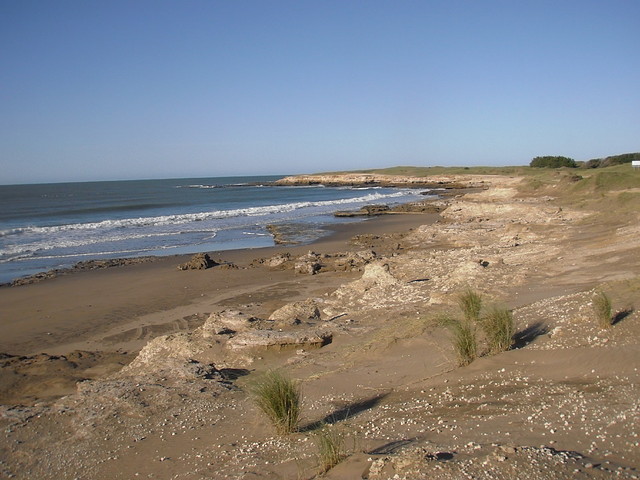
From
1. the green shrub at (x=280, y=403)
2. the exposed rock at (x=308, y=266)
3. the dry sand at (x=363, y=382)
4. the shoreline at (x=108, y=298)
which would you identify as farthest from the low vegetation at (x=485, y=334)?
A: the exposed rock at (x=308, y=266)

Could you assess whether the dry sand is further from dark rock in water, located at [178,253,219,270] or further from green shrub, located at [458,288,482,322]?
dark rock in water, located at [178,253,219,270]

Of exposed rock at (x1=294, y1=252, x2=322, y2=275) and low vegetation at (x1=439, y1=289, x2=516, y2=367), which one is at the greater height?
low vegetation at (x1=439, y1=289, x2=516, y2=367)

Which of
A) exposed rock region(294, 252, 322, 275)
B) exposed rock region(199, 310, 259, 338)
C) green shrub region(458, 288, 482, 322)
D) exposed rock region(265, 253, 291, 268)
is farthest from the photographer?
exposed rock region(265, 253, 291, 268)

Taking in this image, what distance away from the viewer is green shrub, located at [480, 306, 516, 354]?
6422mm

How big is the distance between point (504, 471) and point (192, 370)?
4821 millimetres

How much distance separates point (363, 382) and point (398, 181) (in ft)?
288

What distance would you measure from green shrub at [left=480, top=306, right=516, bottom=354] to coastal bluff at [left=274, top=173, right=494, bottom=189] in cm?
6462

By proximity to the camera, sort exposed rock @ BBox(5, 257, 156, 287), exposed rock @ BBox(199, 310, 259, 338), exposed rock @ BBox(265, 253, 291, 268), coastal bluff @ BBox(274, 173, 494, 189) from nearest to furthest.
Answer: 1. exposed rock @ BBox(199, 310, 259, 338)
2. exposed rock @ BBox(5, 257, 156, 287)
3. exposed rock @ BBox(265, 253, 291, 268)
4. coastal bluff @ BBox(274, 173, 494, 189)

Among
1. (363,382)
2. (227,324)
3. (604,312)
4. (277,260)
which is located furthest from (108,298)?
(604,312)

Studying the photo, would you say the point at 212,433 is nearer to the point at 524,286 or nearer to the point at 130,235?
the point at 524,286

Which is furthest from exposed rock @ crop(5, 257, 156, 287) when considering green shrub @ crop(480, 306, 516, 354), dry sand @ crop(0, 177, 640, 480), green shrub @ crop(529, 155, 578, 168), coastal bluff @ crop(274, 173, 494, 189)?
green shrub @ crop(529, 155, 578, 168)

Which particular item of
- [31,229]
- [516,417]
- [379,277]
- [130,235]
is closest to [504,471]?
[516,417]

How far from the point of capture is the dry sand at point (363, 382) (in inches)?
163

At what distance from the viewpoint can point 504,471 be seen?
11.4ft
